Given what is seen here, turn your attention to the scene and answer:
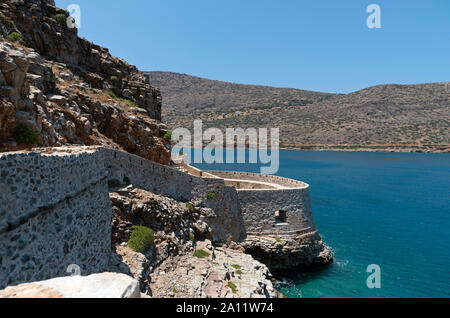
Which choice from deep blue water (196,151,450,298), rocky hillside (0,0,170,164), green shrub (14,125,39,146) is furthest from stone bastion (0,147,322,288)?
deep blue water (196,151,450,298)

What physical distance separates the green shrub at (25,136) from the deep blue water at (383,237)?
2051 centimetres

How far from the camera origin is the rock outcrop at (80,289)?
3.66 meters

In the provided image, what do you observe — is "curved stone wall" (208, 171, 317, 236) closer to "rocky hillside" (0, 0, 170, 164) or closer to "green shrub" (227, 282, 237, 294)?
"rocky hillside" (0, 0, 170, 164)

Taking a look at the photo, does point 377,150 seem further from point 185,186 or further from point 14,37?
point 14,37

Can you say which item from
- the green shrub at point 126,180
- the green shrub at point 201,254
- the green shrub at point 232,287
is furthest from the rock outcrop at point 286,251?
the green shrub at point 126,180

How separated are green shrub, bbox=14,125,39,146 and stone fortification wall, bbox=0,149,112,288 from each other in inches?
144

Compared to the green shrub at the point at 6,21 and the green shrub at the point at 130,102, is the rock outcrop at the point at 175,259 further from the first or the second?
the green shrub at the point at 6,21

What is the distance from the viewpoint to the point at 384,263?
27.9m

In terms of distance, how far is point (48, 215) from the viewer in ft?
22.6

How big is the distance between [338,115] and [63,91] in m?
147
